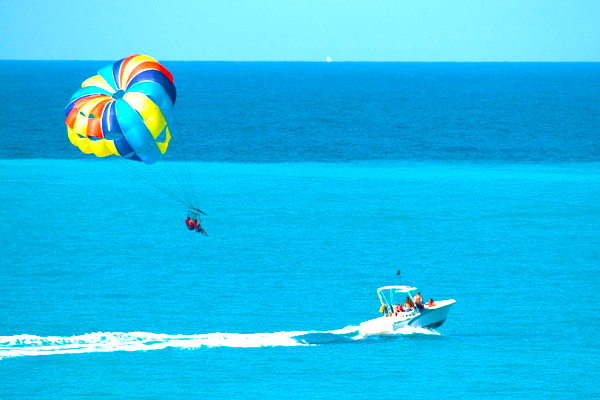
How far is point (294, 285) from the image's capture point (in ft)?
156

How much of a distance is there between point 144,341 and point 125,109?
9.41 meters

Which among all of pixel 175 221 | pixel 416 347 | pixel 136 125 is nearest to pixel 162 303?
pixel 136 125

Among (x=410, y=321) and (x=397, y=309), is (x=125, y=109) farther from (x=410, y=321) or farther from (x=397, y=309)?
(x=410, y=321)

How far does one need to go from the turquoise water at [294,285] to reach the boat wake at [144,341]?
8cm

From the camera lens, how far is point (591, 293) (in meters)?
46.8

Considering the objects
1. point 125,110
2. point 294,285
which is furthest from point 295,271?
point 125,110

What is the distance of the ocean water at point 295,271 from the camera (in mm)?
37031

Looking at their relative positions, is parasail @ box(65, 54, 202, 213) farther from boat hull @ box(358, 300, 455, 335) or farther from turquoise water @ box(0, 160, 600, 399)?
boat hull @ box(358, 300, 455, 335)

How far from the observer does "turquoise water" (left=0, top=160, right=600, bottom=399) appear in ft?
121

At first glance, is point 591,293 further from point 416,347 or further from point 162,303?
point 162,303

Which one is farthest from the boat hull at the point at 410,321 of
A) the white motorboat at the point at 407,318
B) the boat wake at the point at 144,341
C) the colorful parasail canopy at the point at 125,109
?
the colorful parasail canopy at the point at 125,109

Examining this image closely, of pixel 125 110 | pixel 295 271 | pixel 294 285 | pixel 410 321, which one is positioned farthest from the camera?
pixel 295 271

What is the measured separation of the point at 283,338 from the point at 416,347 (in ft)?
17.9

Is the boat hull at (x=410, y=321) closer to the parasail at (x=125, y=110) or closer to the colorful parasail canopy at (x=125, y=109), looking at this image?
the parasail at (x=125, y=110)
